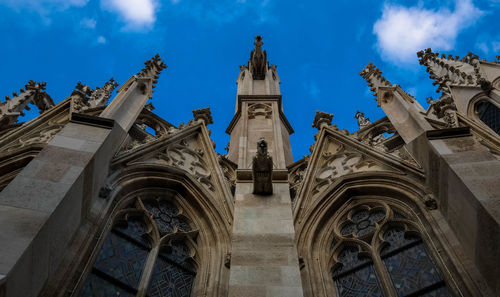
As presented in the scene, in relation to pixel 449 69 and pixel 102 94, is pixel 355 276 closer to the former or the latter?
pixel 102 94

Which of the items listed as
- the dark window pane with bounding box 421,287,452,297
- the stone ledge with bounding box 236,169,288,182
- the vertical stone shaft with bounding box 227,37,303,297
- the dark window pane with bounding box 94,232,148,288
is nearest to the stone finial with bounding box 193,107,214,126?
the vertical stone shaft with bounding box 227,37,303,297

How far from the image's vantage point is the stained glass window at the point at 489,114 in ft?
46.0

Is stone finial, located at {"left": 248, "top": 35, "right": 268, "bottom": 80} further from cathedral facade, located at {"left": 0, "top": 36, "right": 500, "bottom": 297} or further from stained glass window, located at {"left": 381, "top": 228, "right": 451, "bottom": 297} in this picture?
stained glass window, located at {"left": 381, "top": 228, "right": 451, "bottom": 297}

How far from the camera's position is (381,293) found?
7.56m

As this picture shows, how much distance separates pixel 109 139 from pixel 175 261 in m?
2.44

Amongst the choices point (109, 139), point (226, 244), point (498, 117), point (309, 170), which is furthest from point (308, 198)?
point (498, 117)

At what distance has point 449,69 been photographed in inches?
758

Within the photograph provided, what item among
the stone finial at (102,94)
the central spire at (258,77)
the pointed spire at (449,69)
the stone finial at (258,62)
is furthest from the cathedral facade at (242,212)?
the stone finial at (258,62)

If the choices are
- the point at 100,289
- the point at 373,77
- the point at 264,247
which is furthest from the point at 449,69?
the point at 100,289

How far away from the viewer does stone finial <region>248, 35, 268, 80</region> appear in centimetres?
1827

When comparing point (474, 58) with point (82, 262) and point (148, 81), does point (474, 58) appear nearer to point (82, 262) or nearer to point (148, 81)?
point (148, 81)

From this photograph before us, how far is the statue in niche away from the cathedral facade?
2 centimetres

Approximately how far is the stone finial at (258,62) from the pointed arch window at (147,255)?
31.1 ft

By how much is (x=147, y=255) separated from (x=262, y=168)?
2.44 m
